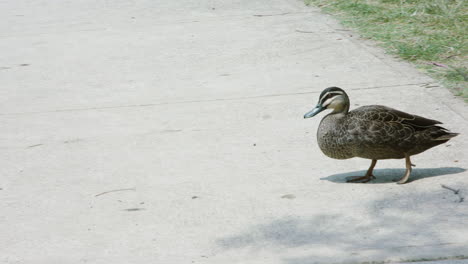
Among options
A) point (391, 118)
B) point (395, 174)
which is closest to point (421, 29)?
point (395, 174)

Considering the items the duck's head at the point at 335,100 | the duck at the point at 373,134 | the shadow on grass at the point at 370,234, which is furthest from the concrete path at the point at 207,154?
the duck's head at the point at 335,100

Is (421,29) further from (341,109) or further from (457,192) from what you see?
(457,192)

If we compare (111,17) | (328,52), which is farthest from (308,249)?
(111,17)

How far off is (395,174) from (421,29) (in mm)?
4338

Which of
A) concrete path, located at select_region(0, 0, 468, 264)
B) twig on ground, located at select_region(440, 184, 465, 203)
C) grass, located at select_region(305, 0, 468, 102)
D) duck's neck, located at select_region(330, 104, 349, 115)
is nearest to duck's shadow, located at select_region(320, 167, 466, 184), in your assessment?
concrete path, located at select_region(0, 0, 468, 264)

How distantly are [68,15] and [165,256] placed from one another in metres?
8.22

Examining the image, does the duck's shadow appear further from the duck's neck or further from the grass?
the grass

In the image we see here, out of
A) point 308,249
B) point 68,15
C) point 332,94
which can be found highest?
point 332,94

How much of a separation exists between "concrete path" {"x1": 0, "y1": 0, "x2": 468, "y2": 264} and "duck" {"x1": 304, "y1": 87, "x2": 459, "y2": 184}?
21 centimetres

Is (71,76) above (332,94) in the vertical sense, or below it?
below

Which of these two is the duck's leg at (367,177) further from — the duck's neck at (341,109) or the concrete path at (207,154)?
the duck's neck at (341,109)

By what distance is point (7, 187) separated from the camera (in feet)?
17.9

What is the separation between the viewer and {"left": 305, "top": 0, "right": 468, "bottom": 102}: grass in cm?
771

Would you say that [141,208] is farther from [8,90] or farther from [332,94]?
[8,90]
